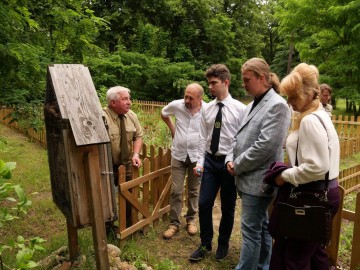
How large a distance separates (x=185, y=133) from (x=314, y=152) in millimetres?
2061

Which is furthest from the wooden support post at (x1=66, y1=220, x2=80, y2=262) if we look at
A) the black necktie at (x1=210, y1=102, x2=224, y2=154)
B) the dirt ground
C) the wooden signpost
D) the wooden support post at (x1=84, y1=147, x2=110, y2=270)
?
the black necktie at (x1=210, y1=102, x2=224, y2=154)

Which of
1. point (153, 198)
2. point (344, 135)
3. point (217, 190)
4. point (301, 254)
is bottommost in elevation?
point (344, 135)

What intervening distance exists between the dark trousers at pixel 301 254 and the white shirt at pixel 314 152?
0.23m

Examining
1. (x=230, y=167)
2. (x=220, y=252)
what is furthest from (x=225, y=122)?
(x=220, y=252)

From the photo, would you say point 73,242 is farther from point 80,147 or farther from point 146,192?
point 146,192

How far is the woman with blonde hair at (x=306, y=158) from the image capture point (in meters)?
2.10

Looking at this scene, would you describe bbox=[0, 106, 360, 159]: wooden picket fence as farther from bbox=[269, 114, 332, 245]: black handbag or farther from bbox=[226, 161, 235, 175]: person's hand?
bbox=[269, 114, 332, 245]: black handbag

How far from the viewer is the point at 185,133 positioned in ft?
13.1

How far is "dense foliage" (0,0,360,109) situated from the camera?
15.8 feet

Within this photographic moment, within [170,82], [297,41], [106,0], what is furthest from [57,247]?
[106,0]

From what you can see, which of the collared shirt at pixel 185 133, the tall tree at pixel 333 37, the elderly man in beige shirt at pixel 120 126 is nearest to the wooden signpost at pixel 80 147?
the elderly man in beige shirt at pixel 120 126

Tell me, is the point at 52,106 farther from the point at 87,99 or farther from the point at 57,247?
the point at 57,247

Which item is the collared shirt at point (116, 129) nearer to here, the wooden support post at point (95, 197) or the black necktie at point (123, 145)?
the black necktie at point (123, 145)

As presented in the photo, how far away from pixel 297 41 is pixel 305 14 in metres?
2.68
